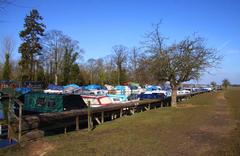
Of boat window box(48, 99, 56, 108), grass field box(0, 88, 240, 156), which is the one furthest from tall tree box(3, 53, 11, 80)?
grass field box(0, 88, 240, 156)

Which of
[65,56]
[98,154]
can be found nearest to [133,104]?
[98,154]

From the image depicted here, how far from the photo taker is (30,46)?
54.1 meters

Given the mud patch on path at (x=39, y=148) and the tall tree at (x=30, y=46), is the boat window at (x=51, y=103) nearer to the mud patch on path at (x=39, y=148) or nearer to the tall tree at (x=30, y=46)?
the mud patch on path at (x=39, y=148)

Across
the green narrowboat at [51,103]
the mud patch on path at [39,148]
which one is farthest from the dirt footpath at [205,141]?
the green narrowboat at [51,103]

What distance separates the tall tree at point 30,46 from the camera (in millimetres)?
53312

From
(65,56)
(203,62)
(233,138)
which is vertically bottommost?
(233,138)

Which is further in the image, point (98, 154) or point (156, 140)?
point (156, 140)

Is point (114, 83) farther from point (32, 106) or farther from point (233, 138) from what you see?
point (233, 138)

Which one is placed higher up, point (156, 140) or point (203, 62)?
point (203, 62)

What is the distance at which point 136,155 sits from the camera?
6949 millimetres

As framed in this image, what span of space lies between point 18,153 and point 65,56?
2162 inches

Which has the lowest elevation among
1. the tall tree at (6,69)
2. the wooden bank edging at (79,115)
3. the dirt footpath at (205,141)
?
the dirt footpath at (205,141)

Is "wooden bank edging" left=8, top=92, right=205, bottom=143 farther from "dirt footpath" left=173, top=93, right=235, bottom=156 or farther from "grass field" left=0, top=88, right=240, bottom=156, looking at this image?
"dirt footpath" left=173, top=93, right=235, bottom=156

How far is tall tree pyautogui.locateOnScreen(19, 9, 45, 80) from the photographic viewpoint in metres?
53.3
